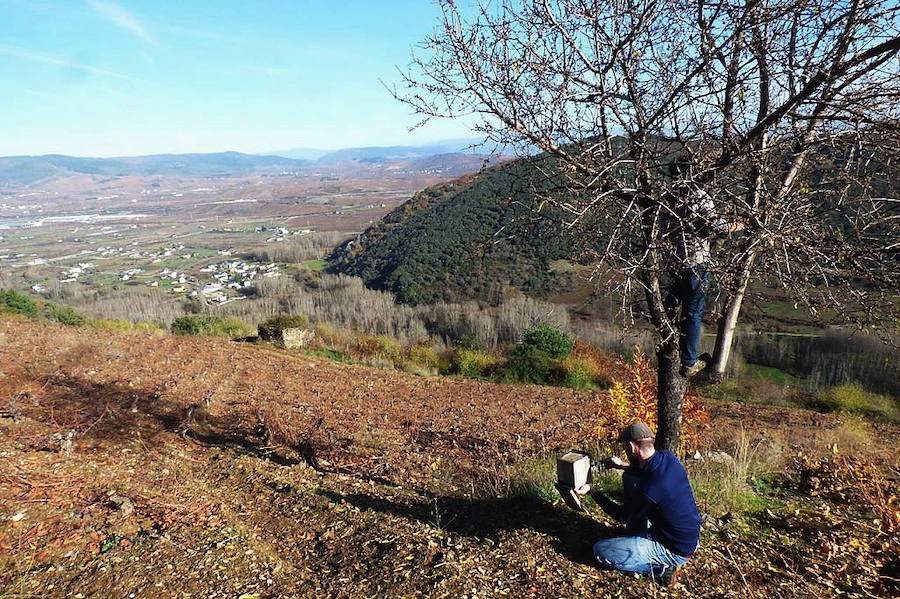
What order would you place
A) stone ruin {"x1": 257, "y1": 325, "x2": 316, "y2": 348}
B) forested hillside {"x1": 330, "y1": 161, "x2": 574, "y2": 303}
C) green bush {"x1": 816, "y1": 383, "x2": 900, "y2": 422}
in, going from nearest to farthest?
green bush {"x1": 816, "y1": 383, "x2": 900, "y2": 422} < stone ruin {"x1": 257, "y1": 325, "x2": 316, "y2": 348} < forested hillside {"x1": 330, "y1": 161, "x2": 574, "y2": 303}

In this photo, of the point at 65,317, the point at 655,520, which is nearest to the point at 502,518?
the point at 655,520

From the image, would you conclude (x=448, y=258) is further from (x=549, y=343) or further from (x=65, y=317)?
(x=65, y=317)

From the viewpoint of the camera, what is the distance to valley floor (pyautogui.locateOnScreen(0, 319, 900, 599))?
12.0 ft

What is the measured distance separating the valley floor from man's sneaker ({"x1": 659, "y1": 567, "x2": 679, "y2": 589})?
0.05m

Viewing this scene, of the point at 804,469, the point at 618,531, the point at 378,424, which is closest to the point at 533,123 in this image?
the point at 618,531

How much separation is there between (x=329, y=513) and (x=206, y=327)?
19724mm

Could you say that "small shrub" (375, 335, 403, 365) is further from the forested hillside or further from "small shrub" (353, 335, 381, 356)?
the forested hillside

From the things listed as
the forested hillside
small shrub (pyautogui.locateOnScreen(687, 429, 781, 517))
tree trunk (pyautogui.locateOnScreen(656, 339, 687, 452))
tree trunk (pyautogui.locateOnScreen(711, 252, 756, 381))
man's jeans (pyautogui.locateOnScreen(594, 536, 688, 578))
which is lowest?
the forested hillside

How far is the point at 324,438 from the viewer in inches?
316

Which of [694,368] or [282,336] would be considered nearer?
[694,368]

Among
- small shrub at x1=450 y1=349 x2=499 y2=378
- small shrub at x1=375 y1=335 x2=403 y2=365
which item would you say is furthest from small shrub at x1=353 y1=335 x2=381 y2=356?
small shrub at x1=450 y1=349 x2=499 y2=378

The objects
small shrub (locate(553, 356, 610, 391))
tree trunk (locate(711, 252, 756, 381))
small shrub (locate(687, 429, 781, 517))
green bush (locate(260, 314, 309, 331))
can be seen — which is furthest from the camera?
green bush (locate(260, 314, 309, 331))

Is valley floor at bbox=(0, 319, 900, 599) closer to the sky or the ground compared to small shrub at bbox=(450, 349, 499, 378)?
closer to the sky

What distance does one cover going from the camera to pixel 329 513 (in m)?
4.93
